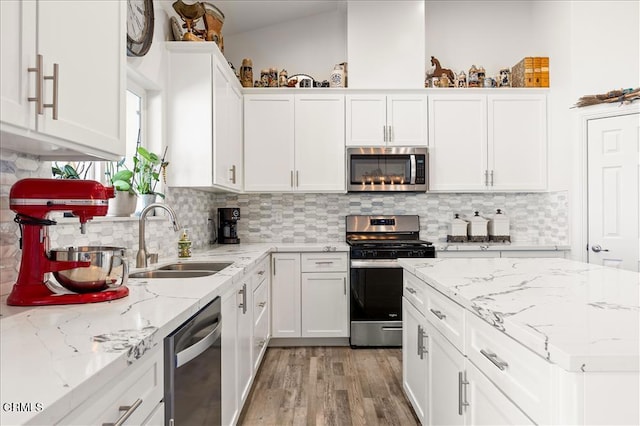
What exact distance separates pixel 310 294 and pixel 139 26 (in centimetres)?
243

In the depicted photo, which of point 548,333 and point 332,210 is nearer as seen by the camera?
point 548,333

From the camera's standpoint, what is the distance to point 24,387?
0.68m

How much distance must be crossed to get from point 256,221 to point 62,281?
287 cm

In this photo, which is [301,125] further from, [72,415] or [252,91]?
[72,415]

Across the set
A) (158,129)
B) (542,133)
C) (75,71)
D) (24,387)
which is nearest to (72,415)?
(24,387)

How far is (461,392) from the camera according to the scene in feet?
4.99

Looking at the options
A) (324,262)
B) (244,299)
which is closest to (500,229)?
(324,262)

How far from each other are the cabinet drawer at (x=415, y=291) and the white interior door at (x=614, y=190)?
2116 mm

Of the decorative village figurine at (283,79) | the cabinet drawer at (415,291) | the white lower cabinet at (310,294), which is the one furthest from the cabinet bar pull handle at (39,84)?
the decorative village figurine at (283,79)

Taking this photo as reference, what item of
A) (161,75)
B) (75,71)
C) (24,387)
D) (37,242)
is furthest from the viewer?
(161,75)

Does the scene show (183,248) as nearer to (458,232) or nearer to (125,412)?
(125,412)

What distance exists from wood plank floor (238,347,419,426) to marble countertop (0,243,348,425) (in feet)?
4.22

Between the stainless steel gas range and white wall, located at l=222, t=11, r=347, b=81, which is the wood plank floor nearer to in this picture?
the stainless steel gas range

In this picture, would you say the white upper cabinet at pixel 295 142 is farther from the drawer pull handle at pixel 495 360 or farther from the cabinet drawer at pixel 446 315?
the drawer pull handle at pixel 495 360
